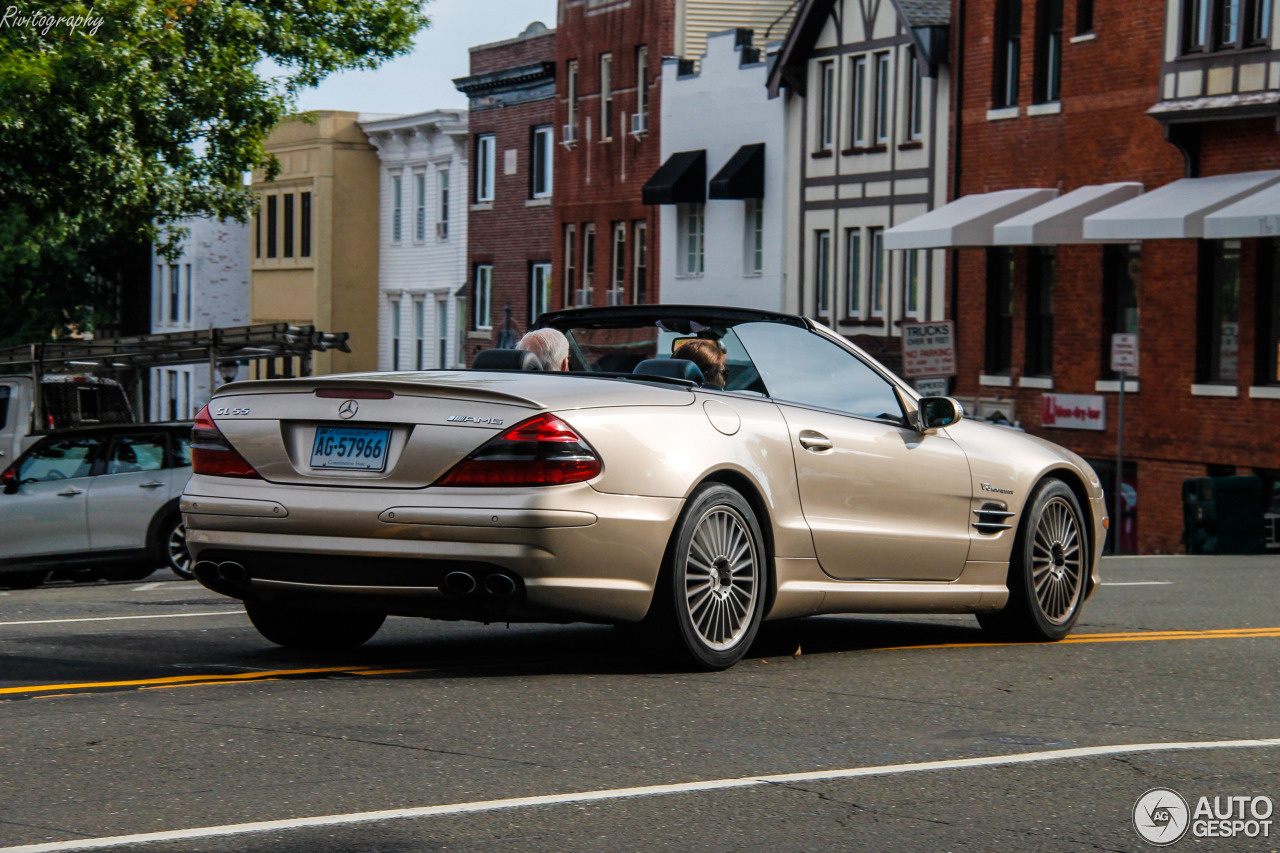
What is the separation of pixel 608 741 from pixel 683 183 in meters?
36.2

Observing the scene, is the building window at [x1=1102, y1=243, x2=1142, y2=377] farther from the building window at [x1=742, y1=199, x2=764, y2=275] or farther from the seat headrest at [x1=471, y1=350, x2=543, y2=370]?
the seat headrest at [x1=471, y1=350, x2=543, y2=370]

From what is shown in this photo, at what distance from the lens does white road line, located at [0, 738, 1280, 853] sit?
509 centimetres

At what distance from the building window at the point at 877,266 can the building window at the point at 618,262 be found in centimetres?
987

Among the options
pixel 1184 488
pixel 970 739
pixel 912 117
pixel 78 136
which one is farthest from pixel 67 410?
pixel 970 739

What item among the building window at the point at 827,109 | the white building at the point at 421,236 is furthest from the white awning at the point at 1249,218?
the white building at the point at 421,236

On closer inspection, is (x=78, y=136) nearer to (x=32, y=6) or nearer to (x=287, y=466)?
(x=32, y=6)

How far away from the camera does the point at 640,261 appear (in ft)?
151

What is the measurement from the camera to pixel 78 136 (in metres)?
23.4

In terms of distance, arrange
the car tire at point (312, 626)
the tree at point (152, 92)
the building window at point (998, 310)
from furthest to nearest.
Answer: the building window at point (998, 310), the tree at point (152, 92), the car tire at point (312, 626)

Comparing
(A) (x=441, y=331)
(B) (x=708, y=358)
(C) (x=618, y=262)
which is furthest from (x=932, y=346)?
(A) (x=441, y=331)

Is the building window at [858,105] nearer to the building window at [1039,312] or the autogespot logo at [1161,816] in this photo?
the building window at [1039,312]

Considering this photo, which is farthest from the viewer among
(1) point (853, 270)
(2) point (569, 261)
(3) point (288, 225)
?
(3) point (288, 225)

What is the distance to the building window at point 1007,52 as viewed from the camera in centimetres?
3300

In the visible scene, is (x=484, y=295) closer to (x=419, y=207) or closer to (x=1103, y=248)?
(x=419, y=207)
